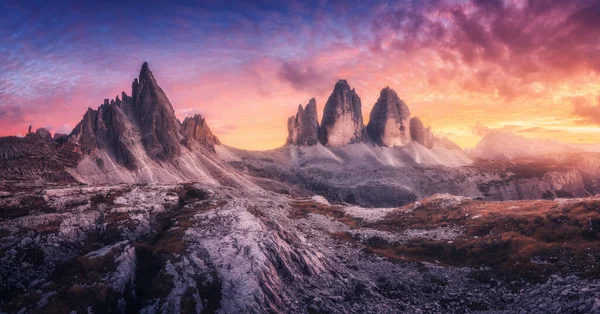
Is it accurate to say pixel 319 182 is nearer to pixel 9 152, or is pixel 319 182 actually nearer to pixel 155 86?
pixel 155 86

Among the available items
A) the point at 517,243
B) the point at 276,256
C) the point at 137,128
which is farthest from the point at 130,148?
the point at 517,243

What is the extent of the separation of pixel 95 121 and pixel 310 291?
122 metres

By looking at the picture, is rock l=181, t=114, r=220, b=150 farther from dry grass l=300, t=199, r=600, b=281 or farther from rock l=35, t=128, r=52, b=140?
dry grass l=300, t=199, r=600, b=281

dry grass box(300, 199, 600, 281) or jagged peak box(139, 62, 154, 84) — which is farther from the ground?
jagged peak box(139, 62, 154, 84)

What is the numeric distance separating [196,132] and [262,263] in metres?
143

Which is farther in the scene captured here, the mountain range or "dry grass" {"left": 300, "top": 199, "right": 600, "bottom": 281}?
"dry grass" {"left": 300, "top": 199, "right": 600, "bottom": 281}

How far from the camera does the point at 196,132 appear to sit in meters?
162

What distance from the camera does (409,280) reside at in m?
35.5

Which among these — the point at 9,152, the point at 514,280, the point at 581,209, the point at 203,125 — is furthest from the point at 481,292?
the point at 203,125

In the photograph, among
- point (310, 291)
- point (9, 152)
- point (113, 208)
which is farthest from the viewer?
point (9, 152)

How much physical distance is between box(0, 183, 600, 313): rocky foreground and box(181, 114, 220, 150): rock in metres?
103

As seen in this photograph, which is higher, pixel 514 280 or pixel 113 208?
pixel 113 208

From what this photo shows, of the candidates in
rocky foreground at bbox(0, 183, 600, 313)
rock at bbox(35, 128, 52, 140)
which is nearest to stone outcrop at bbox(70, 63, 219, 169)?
rock at bbox(35, 128, 52, 140)

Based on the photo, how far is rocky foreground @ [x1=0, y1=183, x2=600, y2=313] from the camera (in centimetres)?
2656
